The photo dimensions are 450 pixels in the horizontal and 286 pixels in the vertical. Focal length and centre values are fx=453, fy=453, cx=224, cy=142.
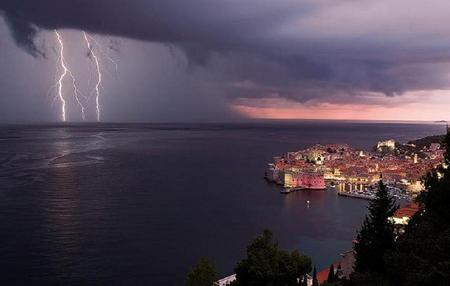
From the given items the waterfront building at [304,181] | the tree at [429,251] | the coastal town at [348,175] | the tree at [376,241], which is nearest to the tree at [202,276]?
the tree at [376,241]

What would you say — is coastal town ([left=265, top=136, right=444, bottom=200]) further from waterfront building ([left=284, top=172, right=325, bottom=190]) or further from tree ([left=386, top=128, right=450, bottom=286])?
tree ([left=386, top=128, right=450, bottom=286])

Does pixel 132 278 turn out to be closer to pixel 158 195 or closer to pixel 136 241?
pixel 136 241

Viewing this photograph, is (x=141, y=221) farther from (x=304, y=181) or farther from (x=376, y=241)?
(x=304, y=181)

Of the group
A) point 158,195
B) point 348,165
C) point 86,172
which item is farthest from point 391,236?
point 348,165

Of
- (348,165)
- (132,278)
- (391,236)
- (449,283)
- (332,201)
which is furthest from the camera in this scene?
(348,165)

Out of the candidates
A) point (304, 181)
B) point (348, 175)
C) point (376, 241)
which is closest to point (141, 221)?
point (376, 241)

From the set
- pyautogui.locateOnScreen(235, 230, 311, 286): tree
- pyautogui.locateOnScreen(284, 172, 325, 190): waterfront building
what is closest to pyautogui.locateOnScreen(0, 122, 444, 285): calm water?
pyautogui.locateOnScreen(284, 172, 325, 190): waterfront building

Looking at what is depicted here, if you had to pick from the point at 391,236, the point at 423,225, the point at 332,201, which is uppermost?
the point at 423,225
